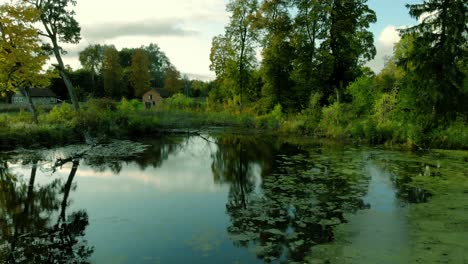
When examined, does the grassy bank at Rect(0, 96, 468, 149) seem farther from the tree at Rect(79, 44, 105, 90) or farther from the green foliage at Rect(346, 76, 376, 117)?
the tree at Rect(79, 44, 105, 90)

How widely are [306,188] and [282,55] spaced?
26.1m

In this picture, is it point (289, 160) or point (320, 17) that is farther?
point (320, 17)

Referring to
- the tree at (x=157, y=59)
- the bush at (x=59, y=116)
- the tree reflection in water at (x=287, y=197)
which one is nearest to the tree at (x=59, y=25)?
the bush at (x=59, y=116)

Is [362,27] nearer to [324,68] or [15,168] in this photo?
[324,68]

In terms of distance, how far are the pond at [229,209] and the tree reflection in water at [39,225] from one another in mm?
24

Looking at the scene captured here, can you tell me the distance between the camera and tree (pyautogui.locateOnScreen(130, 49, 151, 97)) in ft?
220

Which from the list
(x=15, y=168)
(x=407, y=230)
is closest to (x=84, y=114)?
(x=15, y=168)

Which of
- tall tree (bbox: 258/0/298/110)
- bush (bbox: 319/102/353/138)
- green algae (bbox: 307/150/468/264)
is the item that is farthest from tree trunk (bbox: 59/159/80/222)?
tall tree (bbox: 258/0/298/110)

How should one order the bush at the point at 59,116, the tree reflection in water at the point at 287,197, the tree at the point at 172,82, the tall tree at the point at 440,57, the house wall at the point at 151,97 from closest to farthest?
the tree reflection in water at the point at 287,197
the tall tree at the point at 440,57
the bush at the point at 59,116
the house wall at the point at 151,97
the tree at the point at 172,82

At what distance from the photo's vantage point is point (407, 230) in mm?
7727

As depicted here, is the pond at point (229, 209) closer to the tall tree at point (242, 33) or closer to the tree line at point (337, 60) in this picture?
the tree line at point (337, 60)

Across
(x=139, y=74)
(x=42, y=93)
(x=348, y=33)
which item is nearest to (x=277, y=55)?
(x=348, y=33)

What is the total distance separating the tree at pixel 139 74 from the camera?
220 feet

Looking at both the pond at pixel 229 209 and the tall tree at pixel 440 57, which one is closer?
the pond at pixel 229 209
